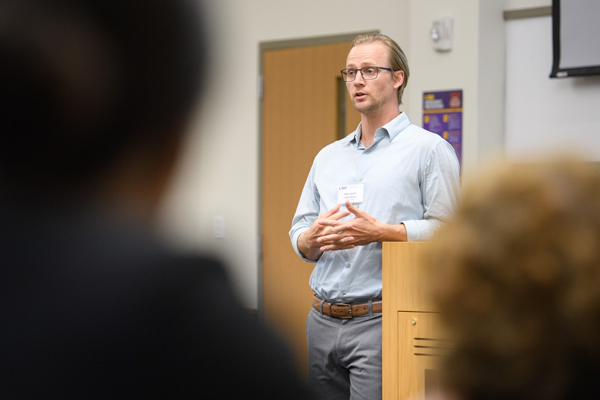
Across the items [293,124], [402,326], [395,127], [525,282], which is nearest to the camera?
[525,282]

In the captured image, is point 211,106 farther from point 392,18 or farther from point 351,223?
point 392,18

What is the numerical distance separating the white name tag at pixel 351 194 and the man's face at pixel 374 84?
299 mm

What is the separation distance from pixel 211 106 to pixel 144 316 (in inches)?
4.1

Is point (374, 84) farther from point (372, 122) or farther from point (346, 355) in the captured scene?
point (346, 355)

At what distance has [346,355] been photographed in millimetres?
1886

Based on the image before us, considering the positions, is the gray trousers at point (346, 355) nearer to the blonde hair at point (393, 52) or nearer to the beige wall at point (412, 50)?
the beige wall at point (412, 50)

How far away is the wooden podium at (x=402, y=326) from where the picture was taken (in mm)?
1664

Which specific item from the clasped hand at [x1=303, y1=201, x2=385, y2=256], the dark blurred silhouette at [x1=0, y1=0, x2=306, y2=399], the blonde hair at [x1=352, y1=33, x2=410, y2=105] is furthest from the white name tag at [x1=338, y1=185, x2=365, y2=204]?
the dark blurred silhouette at [x1=0, y1=0, x2=306, y2=399]

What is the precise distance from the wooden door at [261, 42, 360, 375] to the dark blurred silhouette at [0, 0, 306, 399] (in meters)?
3.98

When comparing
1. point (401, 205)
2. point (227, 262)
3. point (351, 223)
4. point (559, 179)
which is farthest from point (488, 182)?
point (401, 205)

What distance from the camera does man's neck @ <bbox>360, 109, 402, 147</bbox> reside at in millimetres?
2076

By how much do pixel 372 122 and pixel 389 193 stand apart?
31 centimetres

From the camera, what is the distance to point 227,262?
270mm

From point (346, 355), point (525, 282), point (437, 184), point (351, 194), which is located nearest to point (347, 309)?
point (346, 355)
